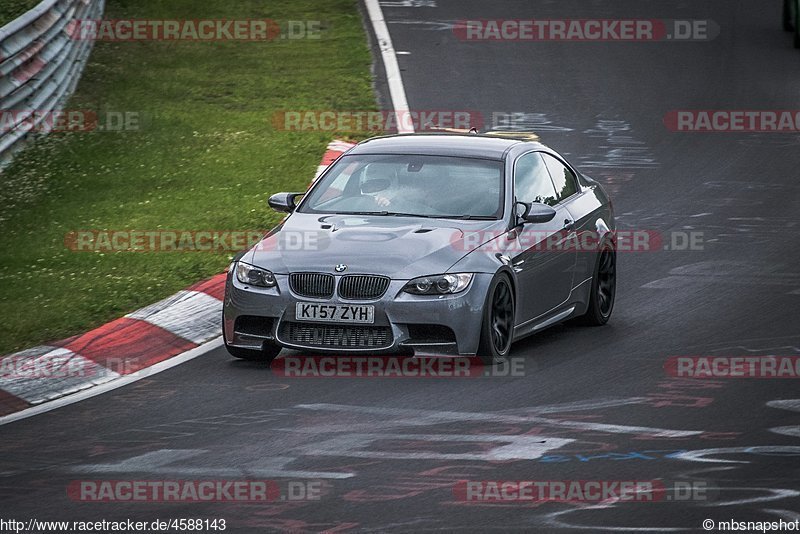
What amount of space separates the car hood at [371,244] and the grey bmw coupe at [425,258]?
10 mm

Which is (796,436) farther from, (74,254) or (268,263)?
(74,254)

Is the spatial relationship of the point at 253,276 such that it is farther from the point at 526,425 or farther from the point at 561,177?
the point at 561,177

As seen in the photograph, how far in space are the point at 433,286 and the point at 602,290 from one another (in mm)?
2463

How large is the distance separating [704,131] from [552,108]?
1.99m

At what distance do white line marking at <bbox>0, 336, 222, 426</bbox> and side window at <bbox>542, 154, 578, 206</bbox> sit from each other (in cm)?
284

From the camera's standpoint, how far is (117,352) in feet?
34.9

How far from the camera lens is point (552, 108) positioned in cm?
2036

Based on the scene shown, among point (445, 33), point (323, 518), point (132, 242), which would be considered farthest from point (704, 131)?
point (323, 518)

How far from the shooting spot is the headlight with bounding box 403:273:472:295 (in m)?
10.1
